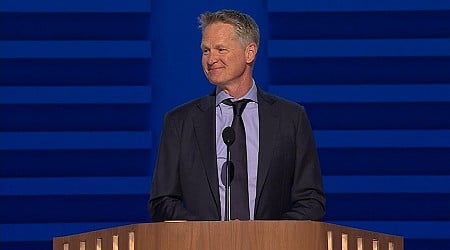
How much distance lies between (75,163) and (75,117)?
18 centimetres

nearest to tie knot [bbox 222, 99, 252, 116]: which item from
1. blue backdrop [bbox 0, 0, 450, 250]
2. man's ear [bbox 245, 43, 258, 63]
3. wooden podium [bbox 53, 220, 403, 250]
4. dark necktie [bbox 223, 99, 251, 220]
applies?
dark necktie [bbox 223, 99, 251, 220]

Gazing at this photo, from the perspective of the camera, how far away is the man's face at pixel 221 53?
3.38m

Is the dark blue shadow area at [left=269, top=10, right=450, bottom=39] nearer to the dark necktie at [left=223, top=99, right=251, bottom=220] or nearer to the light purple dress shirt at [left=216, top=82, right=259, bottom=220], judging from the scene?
the light purple dress shirt at [left=216, top=82, right=259, bottom=220]

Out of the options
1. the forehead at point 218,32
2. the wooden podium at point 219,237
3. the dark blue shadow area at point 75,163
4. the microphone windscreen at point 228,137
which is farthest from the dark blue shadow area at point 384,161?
the wooden podium at point 219,237

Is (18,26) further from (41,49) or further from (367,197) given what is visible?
(367,197)

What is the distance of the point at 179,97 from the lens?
4422 millimetres

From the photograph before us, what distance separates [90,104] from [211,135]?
3.76 feet

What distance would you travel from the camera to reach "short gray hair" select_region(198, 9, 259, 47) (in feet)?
11.2

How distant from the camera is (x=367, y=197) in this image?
446 cm

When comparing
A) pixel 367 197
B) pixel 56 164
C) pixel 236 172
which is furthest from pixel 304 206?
pixel 56 164

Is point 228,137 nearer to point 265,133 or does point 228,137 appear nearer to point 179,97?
point 265,133

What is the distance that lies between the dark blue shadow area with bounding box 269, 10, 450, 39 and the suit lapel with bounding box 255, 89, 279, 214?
100cm

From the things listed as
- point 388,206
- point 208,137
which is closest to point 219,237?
point 208,137

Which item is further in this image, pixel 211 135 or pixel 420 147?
pixel 420 147
